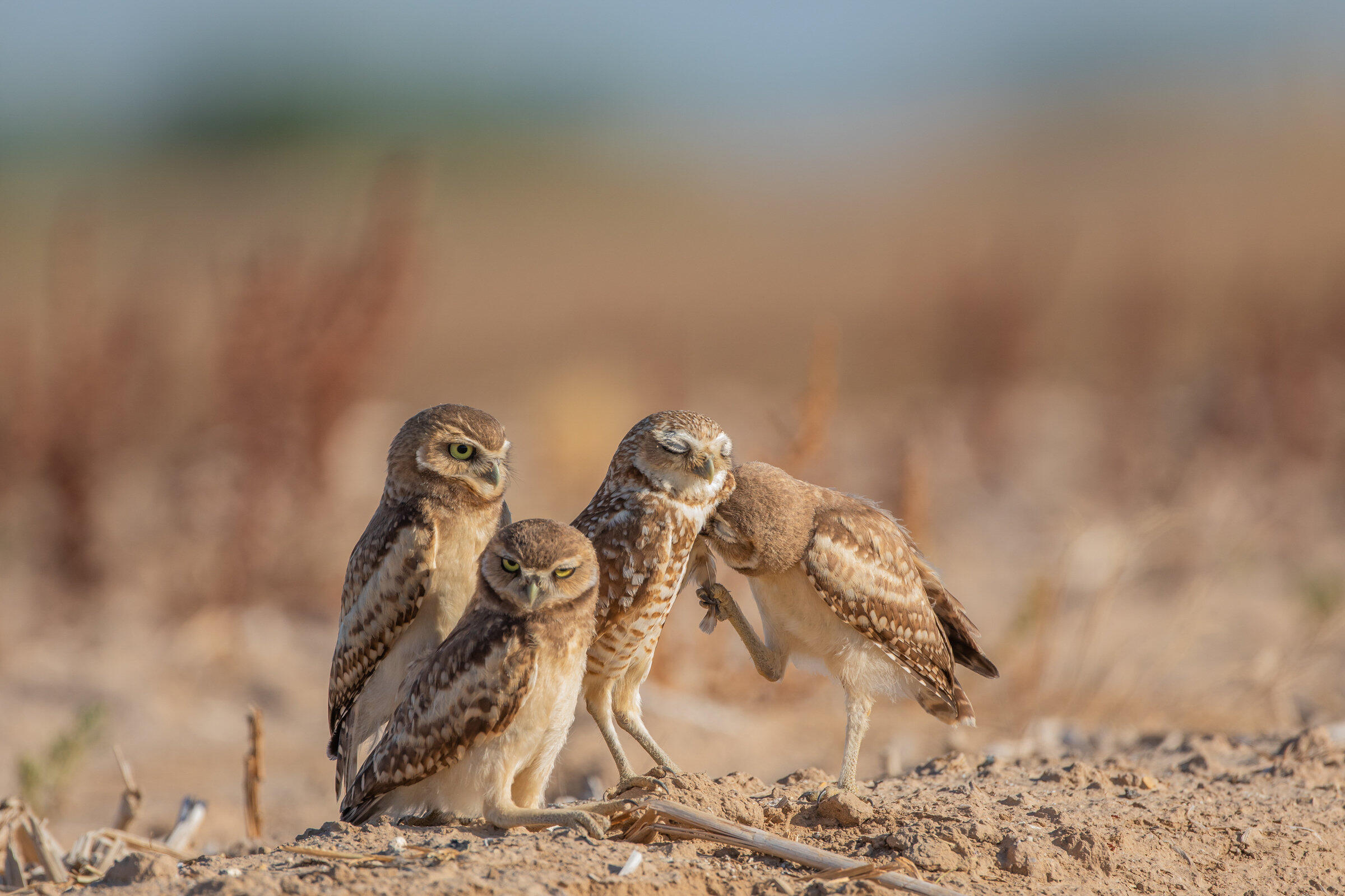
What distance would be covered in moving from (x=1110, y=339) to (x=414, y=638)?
18005 mm

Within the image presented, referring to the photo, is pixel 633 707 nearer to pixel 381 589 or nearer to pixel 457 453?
pixel 381 589

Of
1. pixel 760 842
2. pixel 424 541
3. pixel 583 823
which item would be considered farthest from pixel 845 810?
pixel 424 541

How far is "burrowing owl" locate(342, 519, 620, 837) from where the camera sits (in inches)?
163

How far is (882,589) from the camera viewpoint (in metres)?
4.98

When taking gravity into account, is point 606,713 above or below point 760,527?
below

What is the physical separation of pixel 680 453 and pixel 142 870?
2.21m

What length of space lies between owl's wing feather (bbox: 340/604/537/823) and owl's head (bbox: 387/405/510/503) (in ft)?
1.78

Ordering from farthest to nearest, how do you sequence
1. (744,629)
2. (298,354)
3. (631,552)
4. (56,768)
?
(298,354), (56,768), (744,629), (631,552)

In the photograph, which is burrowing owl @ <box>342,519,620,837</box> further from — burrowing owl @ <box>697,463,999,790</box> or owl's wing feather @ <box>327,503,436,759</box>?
burrowing owl @ <box>697,463,999,790</box>

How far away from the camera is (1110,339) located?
20.7 metres

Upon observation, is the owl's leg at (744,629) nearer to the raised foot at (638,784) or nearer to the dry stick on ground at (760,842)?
the raised foot at (638,784)

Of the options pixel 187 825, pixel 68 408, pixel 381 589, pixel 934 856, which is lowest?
pixel 187 825

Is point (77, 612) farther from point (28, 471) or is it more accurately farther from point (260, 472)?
point (260, 472)

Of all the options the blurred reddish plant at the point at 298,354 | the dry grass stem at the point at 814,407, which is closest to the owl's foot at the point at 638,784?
the dry grass stem at the point at 814,407
